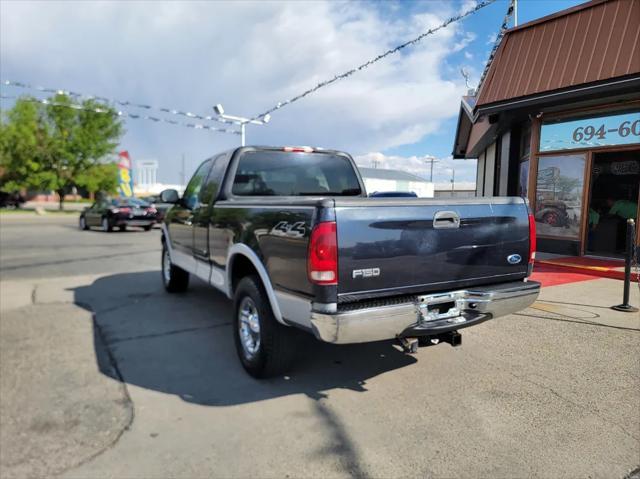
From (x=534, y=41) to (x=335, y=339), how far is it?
29.3 feet

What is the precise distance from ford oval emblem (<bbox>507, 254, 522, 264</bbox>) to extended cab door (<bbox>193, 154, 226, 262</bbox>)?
2955mm

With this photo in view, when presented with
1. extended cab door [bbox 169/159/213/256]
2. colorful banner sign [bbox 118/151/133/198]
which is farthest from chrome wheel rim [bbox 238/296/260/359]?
colorful banner sign [bbox 118/151/133/198]

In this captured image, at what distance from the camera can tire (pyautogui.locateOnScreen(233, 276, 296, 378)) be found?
3477 millimetres

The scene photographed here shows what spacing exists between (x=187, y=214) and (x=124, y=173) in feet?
112

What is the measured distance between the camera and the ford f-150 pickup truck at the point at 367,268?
285cm

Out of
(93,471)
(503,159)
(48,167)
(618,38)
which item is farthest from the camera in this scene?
(48,167)

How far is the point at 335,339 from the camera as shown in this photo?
2.85 meters

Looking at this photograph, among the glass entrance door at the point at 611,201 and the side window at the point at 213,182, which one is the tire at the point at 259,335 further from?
the glass entrance door at the point at 611,201

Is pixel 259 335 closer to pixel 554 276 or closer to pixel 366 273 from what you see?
pixel 366 273

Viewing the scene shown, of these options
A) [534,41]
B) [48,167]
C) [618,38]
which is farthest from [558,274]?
[48,167]

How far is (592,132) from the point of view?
349 inches

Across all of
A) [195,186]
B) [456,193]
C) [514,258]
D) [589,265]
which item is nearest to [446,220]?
[514,258]

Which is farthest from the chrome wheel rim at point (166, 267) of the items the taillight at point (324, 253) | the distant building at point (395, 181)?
the distant building at point (395, 181)

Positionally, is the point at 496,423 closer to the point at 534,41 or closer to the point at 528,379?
the point at 528,379
